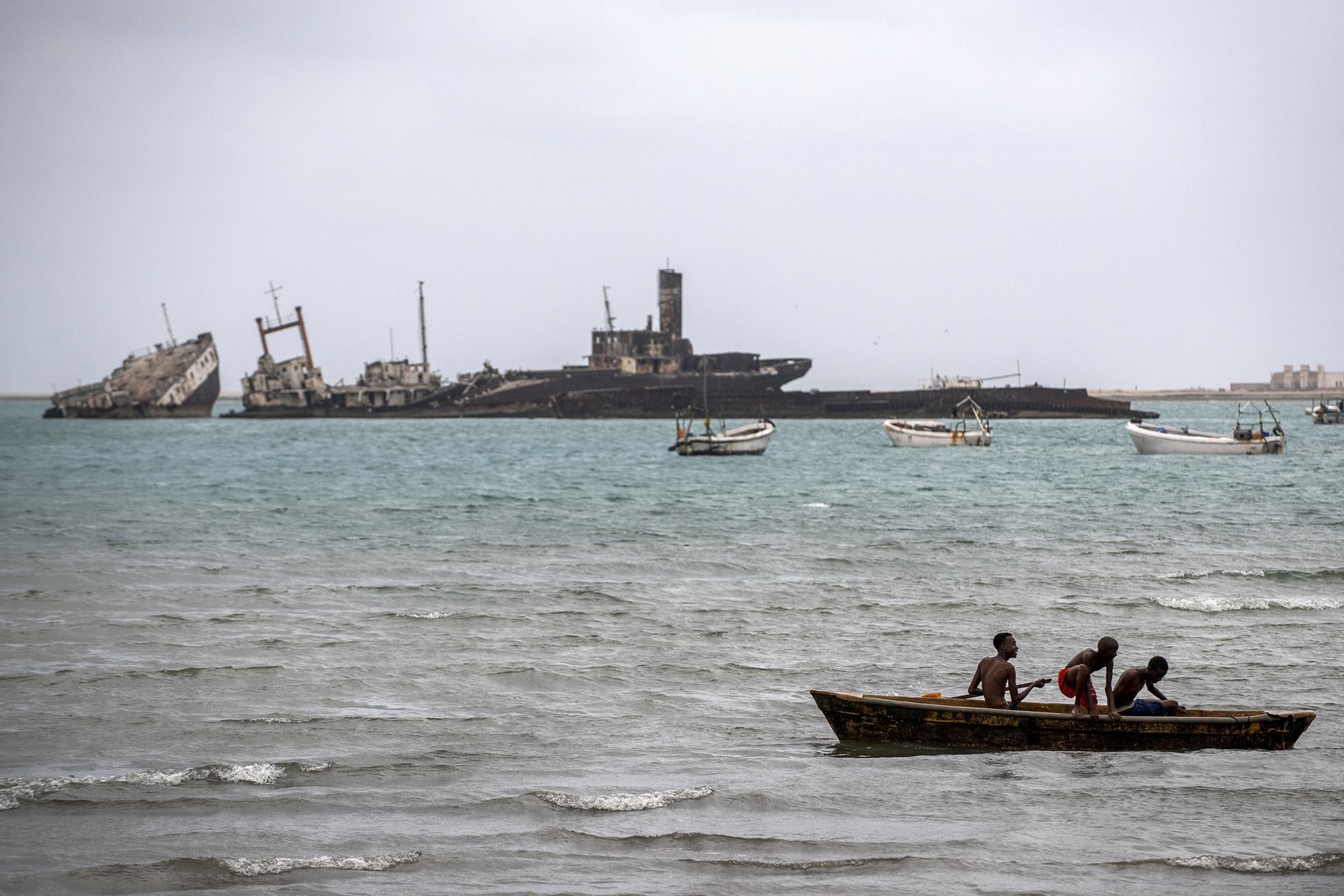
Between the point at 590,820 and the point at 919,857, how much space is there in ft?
8.37

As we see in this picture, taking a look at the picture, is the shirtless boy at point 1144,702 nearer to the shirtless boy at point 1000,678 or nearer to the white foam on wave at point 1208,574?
the shirtless boy at point 1000,678

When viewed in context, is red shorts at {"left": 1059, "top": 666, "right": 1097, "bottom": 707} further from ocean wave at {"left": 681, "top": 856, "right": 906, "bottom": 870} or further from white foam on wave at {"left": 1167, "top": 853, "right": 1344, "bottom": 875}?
ocean wave at {"left": 681, "top": 856, "right": 906, "bottom": 870}

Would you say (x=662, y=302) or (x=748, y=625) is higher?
(x=662, y=302)

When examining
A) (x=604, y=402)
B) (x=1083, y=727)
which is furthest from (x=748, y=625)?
(x=604, y=402)

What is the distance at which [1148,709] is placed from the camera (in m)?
11.7

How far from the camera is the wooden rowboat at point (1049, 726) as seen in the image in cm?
1155

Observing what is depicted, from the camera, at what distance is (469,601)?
21.2m

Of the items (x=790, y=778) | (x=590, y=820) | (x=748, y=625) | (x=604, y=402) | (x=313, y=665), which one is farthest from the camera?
(x=604, y=402)

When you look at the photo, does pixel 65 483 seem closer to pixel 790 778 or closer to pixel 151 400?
pixel 790 778

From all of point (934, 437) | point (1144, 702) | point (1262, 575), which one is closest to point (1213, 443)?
point (934, 437)

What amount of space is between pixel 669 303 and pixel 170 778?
131919 mm

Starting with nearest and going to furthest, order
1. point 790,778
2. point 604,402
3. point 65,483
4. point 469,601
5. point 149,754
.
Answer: point 790,778 → point 149,754 → point 469,601 → point 65,483 → point 604,402

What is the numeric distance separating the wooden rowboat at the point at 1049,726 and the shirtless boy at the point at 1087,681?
0.26 ft

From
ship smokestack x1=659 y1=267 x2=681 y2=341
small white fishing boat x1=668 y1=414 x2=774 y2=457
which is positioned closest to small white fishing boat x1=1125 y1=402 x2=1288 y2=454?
small white fishing boat x1=668 y1=414 x2=774 y2=457
